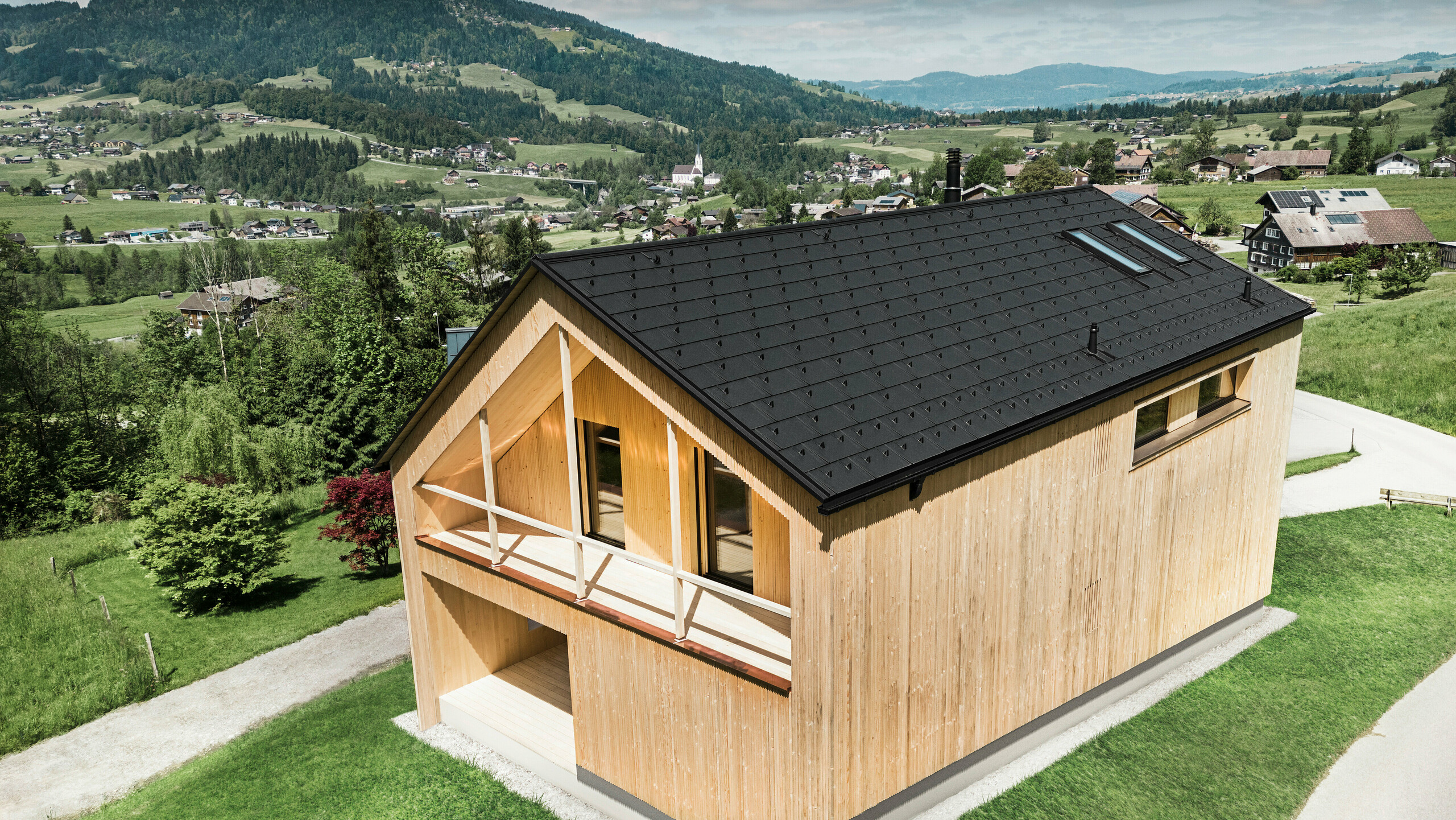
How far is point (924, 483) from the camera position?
26.4ft

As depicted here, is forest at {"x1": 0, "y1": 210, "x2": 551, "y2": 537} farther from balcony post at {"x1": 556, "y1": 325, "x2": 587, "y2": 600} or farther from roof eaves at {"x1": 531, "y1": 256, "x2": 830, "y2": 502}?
roof eaves at {"x1": 531, "y1": 256, "x2": 830, "y2": 502}

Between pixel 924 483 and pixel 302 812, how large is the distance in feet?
28.6

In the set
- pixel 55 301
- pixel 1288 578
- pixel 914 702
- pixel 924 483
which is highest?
pixel 924 483

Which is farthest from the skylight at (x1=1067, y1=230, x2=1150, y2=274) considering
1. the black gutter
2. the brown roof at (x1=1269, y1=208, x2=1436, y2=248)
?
the brown roof at (x1=1269, y1=208, x2=1436, y2=248)

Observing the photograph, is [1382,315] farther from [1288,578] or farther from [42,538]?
[42,538]

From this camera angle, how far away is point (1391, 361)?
30562 mm

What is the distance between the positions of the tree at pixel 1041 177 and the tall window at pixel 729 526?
102834 millimetres

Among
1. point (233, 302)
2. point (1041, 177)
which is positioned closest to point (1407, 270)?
point (1041, 177)

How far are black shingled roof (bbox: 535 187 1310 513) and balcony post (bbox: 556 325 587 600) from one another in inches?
38.4

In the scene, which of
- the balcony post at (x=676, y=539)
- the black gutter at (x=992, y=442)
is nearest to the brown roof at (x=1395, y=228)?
the black gutter at (x=992, y=442)

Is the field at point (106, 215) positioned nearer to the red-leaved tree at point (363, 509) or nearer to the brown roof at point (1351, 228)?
the brown roof at point (1351, 228)

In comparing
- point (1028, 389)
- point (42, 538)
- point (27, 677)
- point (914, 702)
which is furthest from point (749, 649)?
point (42, 538)

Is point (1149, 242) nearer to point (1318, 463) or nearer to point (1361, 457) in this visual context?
point (1318, 463)

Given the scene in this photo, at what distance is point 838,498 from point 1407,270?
6180cm
